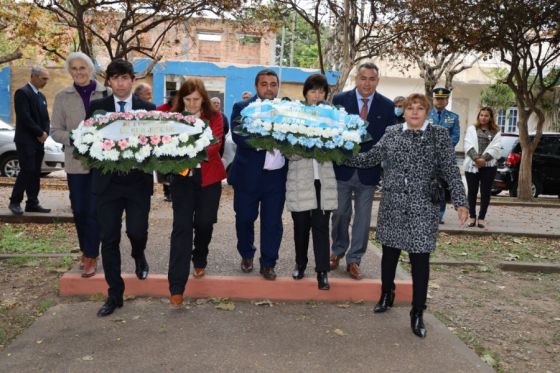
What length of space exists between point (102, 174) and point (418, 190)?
254cm

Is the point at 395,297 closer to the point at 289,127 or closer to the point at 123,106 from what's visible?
the point at 289,127

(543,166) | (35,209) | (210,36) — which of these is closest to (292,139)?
(35,209)

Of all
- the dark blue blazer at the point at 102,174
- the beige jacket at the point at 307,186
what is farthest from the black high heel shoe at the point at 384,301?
the dark blue blazer at the point at 102,174

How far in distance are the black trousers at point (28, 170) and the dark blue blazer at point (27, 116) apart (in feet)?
0.29

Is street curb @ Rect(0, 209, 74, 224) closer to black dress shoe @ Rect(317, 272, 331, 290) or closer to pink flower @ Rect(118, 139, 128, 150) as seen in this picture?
pink flower @ Rect(118, 139, 128, 150)

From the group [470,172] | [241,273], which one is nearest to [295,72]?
[470,172]

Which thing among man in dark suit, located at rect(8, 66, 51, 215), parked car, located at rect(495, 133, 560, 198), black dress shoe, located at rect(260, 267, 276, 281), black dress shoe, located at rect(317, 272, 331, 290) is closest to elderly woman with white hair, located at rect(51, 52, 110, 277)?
black dress shoe, located at rect(260, 267, 276, 281)

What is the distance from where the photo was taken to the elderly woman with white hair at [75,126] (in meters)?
4.90

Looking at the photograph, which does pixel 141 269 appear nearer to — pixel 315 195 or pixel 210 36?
pixel 315 195

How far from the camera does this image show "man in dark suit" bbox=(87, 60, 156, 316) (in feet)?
14.3

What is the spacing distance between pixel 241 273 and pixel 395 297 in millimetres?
1496

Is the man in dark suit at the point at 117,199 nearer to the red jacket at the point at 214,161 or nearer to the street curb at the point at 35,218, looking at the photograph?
the red jacket at the point at 214,161

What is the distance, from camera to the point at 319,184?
15.9ft

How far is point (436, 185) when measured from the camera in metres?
4.29
